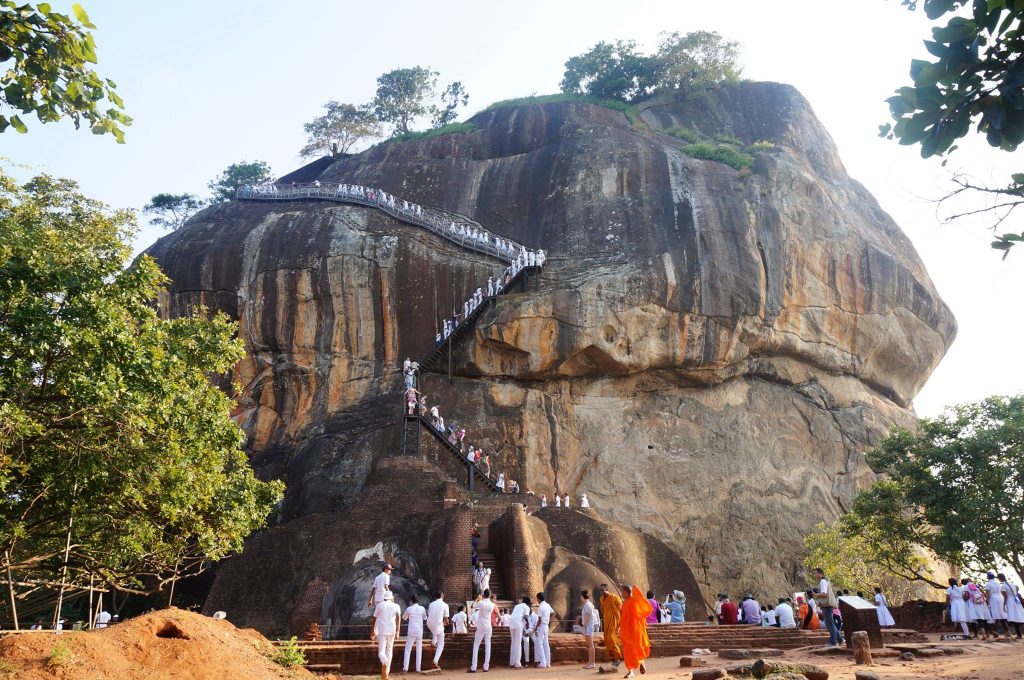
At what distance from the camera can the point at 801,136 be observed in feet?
126

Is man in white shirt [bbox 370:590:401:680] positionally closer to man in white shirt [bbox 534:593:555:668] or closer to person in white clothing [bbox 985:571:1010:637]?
man in white shirt [bbox 534:593:555:668]

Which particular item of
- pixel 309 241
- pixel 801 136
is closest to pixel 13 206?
pixel 309 241

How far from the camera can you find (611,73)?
1788 inches

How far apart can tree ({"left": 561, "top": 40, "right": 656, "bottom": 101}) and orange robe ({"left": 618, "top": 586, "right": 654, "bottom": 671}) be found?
36975mm

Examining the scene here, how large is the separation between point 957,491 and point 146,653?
1926 cm

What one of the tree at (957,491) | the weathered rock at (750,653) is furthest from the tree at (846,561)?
the weathered rock at (750,653)

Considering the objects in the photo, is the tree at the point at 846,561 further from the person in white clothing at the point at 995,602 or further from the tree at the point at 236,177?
the tree at the point at 236,177

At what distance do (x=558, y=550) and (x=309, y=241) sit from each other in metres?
16.5

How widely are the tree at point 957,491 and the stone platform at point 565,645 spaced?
6.28m

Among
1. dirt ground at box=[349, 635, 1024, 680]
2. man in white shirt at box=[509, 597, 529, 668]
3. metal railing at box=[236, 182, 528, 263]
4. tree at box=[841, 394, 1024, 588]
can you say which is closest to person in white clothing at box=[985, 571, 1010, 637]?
dirt ground at box=[349, 635, 1024, 680]

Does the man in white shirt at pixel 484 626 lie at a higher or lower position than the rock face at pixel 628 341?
lower

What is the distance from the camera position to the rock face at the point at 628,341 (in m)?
29.4

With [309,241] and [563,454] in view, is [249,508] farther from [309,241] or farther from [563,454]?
[309,241]

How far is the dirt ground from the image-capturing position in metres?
9.80
